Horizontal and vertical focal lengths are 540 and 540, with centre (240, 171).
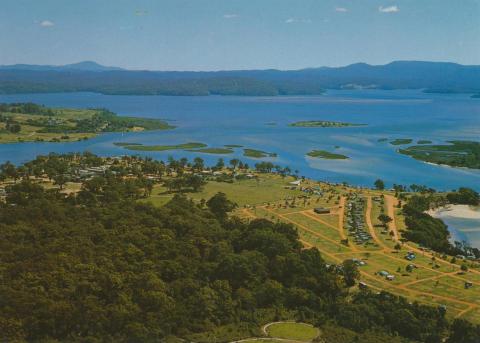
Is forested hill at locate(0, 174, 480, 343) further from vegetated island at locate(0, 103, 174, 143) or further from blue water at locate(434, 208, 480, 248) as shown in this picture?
vegetated island at locate(0, 103, 174, 143)

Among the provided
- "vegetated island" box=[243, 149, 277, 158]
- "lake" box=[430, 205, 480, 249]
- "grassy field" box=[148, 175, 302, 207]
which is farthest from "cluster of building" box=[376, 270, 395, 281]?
"vegetated island" box=[243, 149, 277, 158]

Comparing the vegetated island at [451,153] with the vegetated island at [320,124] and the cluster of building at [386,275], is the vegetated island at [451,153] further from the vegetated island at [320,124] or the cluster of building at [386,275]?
the cluster of building at [386,275]

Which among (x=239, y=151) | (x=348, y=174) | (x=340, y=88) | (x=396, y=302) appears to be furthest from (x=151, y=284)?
(x=340, y=88)

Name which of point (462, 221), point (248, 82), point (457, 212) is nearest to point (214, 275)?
point (462, 221)

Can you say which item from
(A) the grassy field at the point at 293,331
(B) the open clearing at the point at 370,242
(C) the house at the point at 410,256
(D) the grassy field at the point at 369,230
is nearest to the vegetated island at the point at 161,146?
(D) the grassy field at the point at 369,230

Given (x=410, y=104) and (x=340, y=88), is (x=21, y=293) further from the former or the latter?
(x=340, y=88)

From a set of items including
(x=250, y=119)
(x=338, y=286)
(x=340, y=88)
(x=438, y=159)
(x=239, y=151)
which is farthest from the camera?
(x=340, y=88)

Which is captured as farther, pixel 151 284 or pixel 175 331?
pixel 151 284
